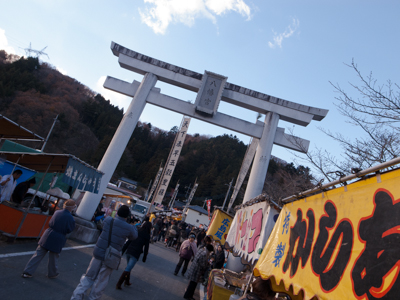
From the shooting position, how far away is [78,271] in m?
6.66

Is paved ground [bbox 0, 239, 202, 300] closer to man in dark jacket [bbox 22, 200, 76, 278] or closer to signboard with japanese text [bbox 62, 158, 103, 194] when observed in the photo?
man in dark jacket [bbox 22, 200, 76, 278]

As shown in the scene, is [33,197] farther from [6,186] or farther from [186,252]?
[186,252]

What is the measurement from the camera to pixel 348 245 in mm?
2166

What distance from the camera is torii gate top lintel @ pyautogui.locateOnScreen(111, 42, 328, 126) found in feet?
38.6

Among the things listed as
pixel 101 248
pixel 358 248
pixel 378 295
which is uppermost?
pixel 358 248

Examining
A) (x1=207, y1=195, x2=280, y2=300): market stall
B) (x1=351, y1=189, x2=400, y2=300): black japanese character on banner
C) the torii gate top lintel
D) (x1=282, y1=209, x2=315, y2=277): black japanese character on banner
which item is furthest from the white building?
(x1=351, y1=189, x2=400, y2=300): black japanese character on banner

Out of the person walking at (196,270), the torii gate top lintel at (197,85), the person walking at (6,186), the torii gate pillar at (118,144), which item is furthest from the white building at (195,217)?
the person walking at (6,186)

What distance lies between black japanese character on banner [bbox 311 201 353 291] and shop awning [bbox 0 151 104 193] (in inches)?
291

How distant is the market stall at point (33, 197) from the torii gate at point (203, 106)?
5.69 ft

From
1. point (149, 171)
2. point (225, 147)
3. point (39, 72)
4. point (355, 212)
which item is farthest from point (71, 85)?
point (355, 212)

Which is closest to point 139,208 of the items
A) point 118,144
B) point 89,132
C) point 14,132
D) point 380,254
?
point 118,144

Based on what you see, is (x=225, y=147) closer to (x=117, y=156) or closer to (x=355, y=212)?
(x=117, y=156)

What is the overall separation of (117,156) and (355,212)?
33.9 ft

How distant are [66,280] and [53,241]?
1.01m
